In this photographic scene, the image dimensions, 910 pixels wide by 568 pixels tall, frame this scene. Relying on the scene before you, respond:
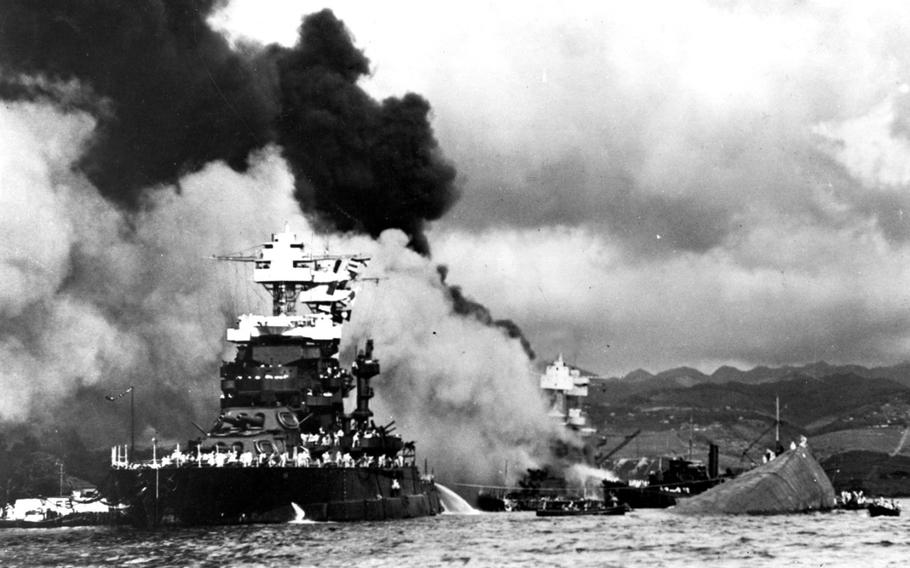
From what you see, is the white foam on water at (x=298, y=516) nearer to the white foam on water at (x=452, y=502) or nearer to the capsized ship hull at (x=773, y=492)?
the capsized ship hull at (x=773, y=492)

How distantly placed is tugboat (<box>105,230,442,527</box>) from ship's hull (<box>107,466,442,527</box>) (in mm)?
60

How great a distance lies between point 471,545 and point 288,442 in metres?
20.2

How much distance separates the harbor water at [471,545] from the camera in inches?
2338

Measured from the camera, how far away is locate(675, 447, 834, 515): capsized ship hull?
109875 mm

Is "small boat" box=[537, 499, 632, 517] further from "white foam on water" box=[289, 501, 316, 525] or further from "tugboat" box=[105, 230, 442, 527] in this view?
"white foam on water" box=[289, 501, 316, 525]

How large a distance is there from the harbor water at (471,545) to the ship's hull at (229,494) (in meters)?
1.35

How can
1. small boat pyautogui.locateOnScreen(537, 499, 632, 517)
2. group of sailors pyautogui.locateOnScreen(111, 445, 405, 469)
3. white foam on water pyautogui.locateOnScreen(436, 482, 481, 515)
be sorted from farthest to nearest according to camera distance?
white foam on water pyautogui.locateOnScreen(436, 482, 481, 515), small boat pyautogui.locateOnScreen(537, 499, 632, 517), group of sailors pyautogui.locateOnScreen(111, 445, 405, 469)

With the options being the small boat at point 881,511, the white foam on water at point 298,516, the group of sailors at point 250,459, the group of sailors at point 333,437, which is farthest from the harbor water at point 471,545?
the small boat at point 881,511

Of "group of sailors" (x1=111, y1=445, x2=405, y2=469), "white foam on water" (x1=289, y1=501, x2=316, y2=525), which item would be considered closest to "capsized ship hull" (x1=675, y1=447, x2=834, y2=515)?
"group of sailors" (x1=111, y1=445, x2=405, y2=469)

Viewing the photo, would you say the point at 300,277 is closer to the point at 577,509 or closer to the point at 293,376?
the point at 293,376

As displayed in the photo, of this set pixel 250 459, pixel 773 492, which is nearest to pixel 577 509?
pixel 773 492

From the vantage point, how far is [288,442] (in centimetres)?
8625

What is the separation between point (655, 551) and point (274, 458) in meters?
27.4

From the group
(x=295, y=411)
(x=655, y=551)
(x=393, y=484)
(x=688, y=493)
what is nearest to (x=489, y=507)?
(x=688, y=493)
